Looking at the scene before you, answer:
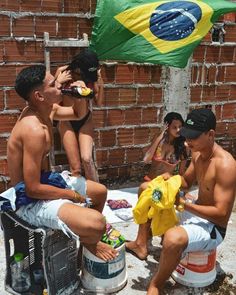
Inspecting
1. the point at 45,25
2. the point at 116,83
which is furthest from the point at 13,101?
the point at 116,83

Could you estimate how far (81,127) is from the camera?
493 cm

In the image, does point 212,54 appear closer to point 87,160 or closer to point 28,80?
point 87,160

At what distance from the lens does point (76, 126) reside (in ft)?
16.2

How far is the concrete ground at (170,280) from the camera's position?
136 inches

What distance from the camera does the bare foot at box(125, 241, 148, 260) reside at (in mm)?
3903

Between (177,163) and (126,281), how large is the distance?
173 centimetres

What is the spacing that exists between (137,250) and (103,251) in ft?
2.53

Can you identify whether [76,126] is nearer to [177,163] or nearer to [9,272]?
[177,163]

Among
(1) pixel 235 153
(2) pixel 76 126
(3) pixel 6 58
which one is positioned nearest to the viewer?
(3) pixel 6 58

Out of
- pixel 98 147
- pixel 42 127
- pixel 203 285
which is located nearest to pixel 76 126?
pixel 98 147

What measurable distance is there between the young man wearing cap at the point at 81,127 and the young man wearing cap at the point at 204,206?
1748 mm

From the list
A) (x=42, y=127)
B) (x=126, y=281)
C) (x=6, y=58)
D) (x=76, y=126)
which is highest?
(x=6, y=58)

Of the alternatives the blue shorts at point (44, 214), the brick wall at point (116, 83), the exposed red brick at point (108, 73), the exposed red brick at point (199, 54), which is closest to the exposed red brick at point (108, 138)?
the brick wall at point (116, 83)

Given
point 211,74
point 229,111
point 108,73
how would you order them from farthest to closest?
1. point 229,111
2. point 211,74
3. point 108,73
